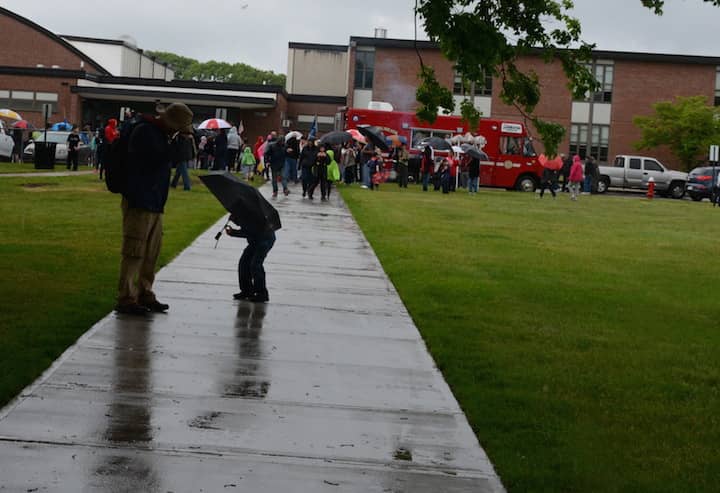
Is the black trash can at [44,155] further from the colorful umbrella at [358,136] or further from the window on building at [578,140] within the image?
the window on building at [578,140]

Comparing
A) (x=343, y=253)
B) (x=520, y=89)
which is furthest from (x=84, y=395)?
(x=343, y=253)

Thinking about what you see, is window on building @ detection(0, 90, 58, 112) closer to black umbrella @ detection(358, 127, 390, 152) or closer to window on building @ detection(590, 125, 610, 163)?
black umbrella @ detection(358, 127, 390, 152)

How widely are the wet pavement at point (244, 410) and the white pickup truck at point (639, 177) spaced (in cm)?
4338

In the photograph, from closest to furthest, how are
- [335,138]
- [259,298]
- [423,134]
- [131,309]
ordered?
[131,309] < [259,298] < [335,138] < [423,134]

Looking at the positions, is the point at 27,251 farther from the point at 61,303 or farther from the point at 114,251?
the point at 61,303

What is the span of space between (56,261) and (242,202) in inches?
151

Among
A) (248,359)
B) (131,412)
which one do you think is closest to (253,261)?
(248,359)

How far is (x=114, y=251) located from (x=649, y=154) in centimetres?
5403

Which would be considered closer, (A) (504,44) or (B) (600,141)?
(A) (504,44)

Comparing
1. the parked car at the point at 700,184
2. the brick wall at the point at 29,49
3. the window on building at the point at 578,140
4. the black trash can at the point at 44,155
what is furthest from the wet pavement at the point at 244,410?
the brick wall at the point at 29,49

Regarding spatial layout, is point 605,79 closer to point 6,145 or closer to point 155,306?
point 6,145

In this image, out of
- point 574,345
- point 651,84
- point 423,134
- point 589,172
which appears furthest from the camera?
point 651,84

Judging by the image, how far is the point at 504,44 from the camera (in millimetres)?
13781

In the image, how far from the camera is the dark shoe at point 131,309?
9977mm
